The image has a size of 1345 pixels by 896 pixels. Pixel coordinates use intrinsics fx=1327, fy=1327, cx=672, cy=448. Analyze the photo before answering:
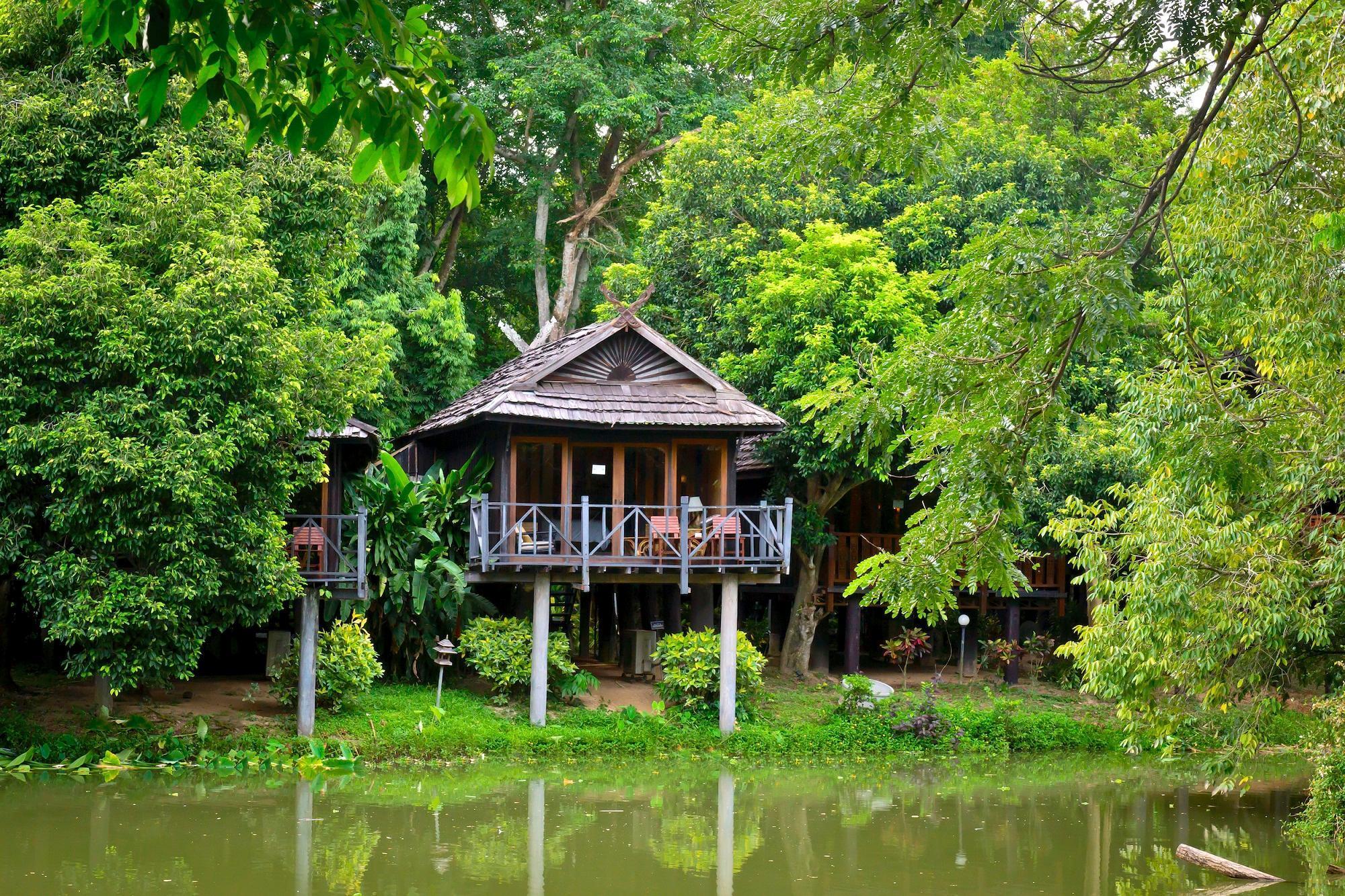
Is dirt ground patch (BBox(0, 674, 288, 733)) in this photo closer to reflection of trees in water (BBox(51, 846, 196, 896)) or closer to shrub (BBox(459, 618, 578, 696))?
shrub (BBox(459, 618, 578, 696))

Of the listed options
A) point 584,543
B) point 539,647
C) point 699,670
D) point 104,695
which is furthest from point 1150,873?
point 104,695

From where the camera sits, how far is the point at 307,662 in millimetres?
16156

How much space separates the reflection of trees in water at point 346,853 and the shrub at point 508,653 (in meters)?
5.02

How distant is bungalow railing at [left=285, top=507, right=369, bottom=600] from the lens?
16.6m

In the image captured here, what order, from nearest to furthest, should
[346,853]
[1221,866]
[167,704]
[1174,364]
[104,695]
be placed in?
[1174,364]
[346,853]
[1221,866]
[104,695]
[167,704]

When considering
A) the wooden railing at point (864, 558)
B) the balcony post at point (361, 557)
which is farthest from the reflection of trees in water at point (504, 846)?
the wooden railing at point (864, 558)

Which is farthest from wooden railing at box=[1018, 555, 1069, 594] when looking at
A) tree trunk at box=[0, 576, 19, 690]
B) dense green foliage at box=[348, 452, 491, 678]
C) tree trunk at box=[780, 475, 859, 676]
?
tree trunk at box=[0, 576, 19, 690]

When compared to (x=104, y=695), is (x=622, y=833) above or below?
below

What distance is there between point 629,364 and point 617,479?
167 cm

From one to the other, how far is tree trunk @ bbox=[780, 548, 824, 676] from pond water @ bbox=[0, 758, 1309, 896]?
4.66 m

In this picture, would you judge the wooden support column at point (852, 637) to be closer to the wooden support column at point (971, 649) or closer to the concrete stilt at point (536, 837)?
the wooden support column at point (971, 649)

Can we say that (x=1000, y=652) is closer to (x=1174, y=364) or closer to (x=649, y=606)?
(x=649, y=606)

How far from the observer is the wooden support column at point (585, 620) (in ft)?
74.6

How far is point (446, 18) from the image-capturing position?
2764 cm
